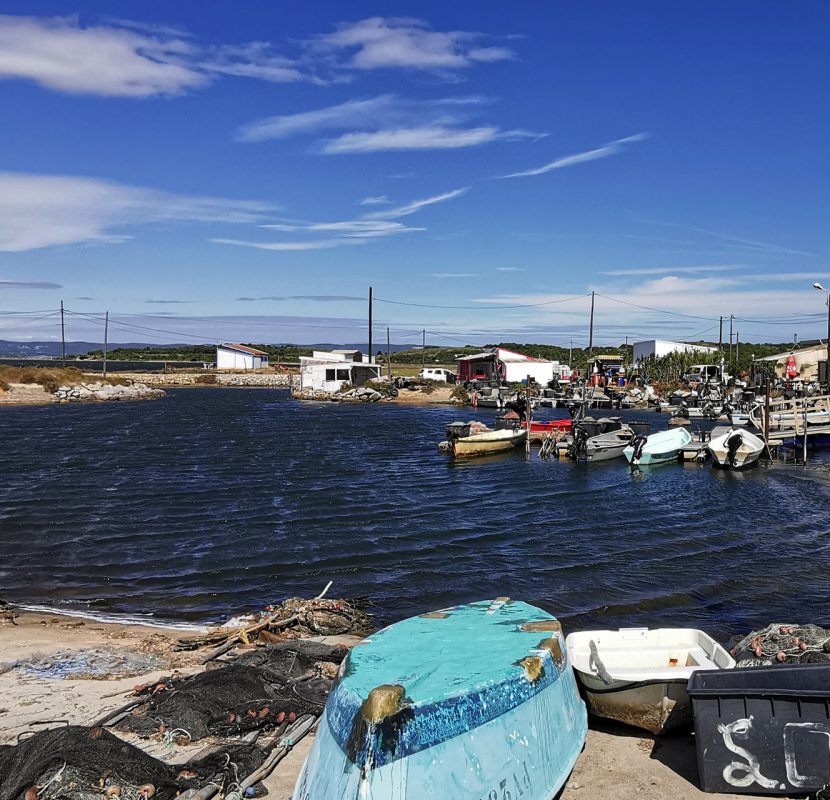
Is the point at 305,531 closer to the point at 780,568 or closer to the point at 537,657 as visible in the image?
the point at 780,568

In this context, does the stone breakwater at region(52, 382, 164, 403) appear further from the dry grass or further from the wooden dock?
the wooden dock

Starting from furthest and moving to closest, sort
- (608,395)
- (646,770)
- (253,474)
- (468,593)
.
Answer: (608,395), (253,474), (468,593), (646,770)

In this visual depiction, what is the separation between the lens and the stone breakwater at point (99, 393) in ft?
277

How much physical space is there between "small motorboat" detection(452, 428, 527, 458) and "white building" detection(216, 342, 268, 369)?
94162 mm

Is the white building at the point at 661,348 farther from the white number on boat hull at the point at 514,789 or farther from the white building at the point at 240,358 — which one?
the white number on boat hull at the point at 514,789

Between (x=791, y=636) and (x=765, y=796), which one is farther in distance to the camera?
(x=791, y=636)

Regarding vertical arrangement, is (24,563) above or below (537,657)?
below

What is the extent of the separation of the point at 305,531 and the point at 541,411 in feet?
170

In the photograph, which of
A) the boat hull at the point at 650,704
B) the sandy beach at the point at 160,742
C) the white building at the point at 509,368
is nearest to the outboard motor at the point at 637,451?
the sandy beach at the point at 160,742

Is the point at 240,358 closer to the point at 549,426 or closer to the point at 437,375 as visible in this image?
the point at 437,375

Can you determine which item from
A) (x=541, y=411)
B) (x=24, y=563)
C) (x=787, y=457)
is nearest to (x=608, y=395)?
(x=541, y=411)

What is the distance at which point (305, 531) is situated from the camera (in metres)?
23.0

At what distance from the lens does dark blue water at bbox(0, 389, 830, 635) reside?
16.5 metres

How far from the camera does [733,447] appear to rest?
3609 centimetres
